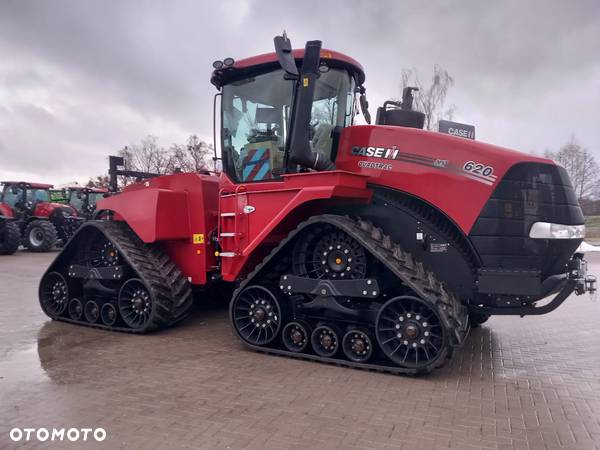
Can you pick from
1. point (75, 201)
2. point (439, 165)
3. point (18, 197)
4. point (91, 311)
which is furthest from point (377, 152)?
point (75, 201)

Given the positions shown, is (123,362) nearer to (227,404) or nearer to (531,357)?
(227,404)

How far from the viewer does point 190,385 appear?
4.45 m

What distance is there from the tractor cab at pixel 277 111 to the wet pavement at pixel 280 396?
2244mm

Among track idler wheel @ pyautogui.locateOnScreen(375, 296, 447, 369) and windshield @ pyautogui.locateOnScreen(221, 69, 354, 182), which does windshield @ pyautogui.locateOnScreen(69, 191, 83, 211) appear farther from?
track idler wheel @ pyautogui.locateOnScreen(375, 296, 447, 369)

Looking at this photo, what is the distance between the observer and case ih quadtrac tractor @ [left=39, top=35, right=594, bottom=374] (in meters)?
4.56

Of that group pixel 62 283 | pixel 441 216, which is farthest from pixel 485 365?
pixel 62 283

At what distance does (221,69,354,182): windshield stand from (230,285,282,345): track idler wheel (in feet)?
4.55

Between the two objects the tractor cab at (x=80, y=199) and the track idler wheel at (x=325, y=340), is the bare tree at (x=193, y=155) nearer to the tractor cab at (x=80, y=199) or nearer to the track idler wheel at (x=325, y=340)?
the tractor cab at (x=80, y=199)

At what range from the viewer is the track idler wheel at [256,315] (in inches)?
211

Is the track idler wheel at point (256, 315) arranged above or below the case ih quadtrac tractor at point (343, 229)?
below

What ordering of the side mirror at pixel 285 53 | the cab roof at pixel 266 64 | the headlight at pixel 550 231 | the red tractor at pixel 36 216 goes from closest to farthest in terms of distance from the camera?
the headlight at pixel 550 231 < the side mirror at pixel 285 53 < the cab roof at pixel 266 64 < the red tractor at pixel 36 216

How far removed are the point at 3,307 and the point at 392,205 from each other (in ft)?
23.2

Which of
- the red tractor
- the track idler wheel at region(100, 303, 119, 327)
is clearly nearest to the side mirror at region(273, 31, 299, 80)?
the track idler wheel at region(100, 303, 119, 327)

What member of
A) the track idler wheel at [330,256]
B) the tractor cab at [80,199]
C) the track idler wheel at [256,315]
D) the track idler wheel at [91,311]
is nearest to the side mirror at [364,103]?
the track idler wheel at [330,256]
